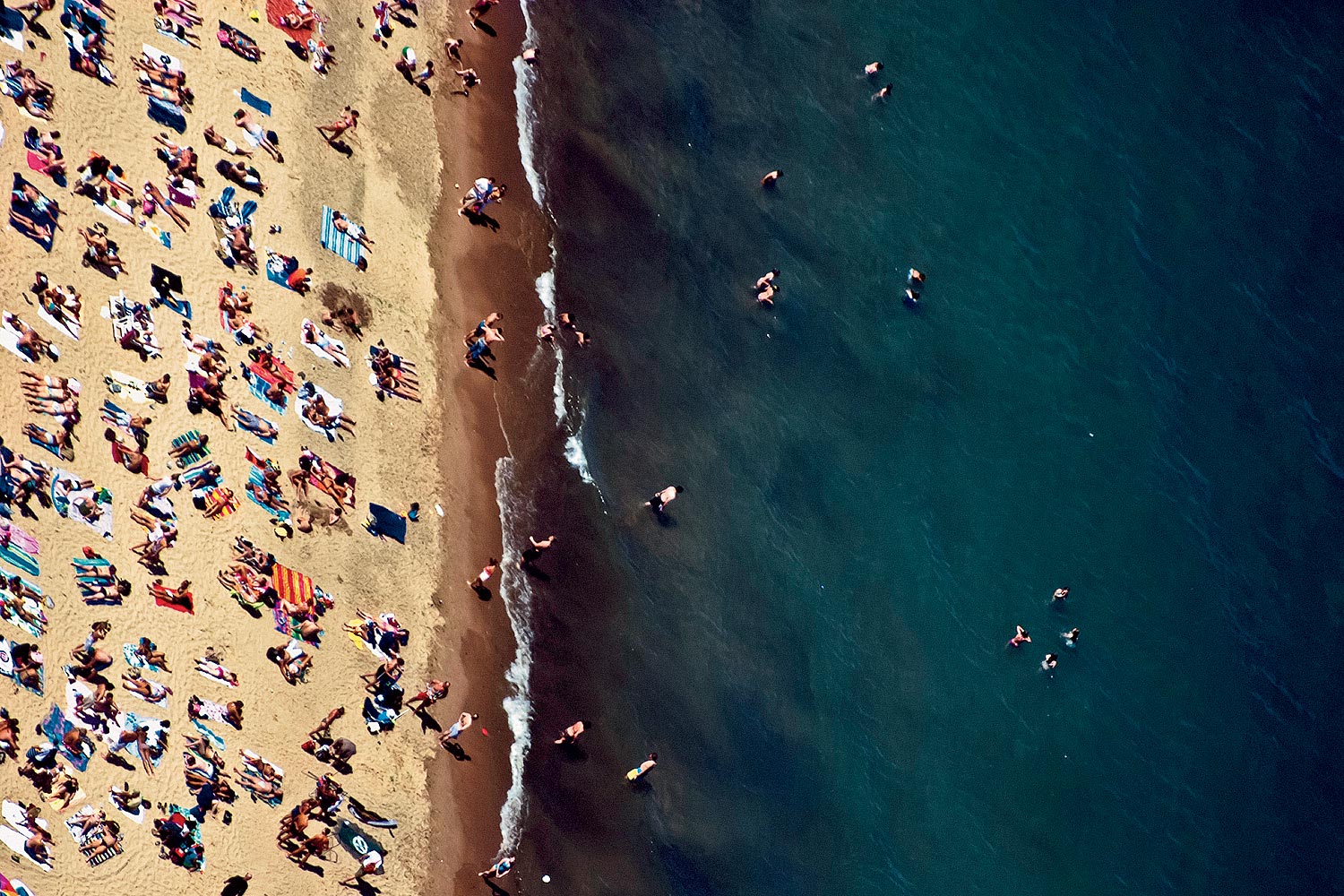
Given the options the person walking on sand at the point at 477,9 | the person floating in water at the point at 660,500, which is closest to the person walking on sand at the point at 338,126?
the person walking on sand at the point at 477,9

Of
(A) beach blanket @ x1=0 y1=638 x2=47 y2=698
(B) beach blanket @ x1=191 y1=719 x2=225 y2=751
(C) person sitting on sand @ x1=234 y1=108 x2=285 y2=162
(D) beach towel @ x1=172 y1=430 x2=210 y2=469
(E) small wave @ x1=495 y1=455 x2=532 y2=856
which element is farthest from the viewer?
(E) small wave @ x1=495 y1=455 x2=532 y2=856

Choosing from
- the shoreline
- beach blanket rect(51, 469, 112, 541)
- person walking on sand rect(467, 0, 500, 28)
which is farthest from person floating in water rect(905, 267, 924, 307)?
beach blanket rect(51, 469, 112, 541)

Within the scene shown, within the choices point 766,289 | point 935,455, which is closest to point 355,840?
point 766,289

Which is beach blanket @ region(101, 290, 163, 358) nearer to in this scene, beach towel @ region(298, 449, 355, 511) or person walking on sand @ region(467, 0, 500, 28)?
beach towel @ region(298, 449, 355, 511)

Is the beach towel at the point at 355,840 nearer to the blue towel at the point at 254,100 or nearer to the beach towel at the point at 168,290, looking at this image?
the beach towel at the point at 168,290

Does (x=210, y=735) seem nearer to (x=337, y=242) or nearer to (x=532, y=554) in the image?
(x=532, y=554)
